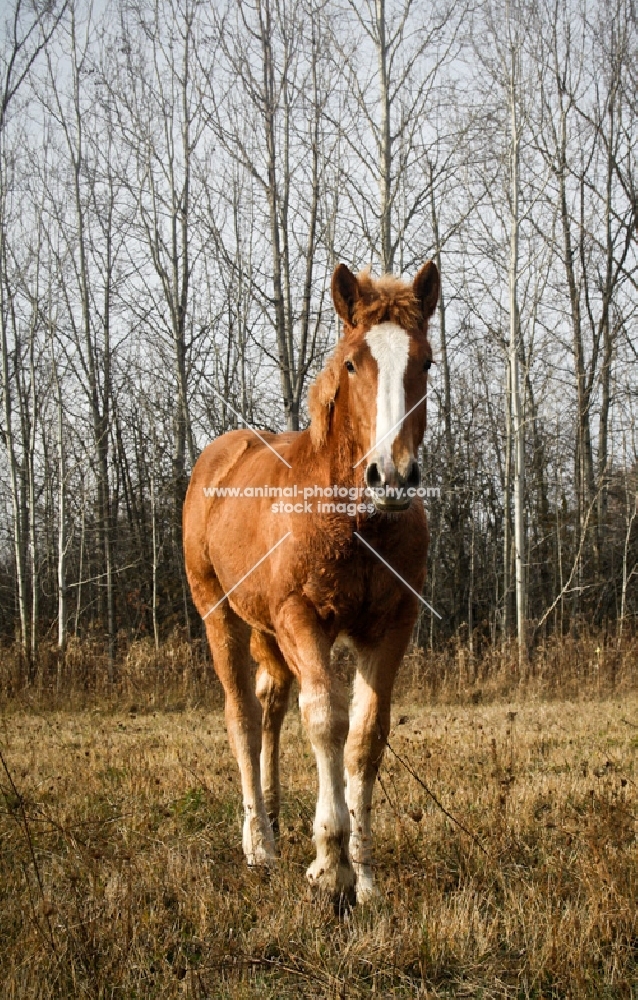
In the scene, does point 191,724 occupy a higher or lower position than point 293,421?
lower

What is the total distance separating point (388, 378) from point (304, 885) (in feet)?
6.71

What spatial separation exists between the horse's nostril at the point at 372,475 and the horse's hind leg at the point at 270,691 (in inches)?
86.4

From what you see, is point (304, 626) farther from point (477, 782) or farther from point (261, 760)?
point (477, 782)

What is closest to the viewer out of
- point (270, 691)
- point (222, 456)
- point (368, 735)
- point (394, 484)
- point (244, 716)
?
point (394, 484)

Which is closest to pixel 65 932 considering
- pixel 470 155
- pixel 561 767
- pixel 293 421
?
pixel 561 767

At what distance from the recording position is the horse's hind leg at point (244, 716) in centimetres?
427

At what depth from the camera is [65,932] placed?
2.77 metres

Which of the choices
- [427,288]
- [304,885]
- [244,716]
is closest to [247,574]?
[244,716]

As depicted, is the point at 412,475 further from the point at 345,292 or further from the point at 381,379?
the point at 345,292

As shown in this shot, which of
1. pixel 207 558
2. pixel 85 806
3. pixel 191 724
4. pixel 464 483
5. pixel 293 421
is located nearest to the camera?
pixel 85 806

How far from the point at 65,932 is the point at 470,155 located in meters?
13.8

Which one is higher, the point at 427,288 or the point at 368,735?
the point at 427,288

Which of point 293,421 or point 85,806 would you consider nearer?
point 85,806

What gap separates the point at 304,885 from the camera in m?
3.35
